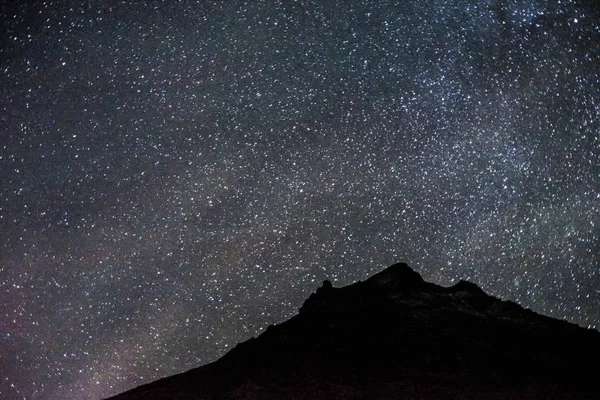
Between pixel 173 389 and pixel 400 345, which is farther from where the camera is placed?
pixel 400 345

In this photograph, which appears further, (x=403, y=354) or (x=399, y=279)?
(x=399, y=279)

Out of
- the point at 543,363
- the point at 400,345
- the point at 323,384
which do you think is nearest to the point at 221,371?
the point at 323,384

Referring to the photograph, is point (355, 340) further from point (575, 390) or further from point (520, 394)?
point (575, 390)

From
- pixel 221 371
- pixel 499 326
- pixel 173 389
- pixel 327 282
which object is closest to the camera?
pixel 173 389

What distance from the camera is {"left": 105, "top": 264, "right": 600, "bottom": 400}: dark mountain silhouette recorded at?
22.5 ft

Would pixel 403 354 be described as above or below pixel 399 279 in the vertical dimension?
below

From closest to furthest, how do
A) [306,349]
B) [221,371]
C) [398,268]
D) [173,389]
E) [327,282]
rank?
[173,389]
[221,371]
[306,349]
[327,282]
[398,268]

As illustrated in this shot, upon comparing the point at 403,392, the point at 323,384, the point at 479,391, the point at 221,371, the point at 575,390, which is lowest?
the point at 575,390

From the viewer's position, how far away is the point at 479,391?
6.89m

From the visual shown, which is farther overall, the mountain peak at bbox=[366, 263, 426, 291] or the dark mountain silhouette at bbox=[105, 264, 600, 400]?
the mountain peak at bbox=[366, 263, 426, 291]

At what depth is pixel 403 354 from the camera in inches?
306

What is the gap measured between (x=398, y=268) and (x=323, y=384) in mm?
3805

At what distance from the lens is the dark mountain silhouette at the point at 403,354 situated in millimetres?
6867

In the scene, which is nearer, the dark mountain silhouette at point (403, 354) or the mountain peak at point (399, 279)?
the dark mountain silhouette at point (403, 354)
